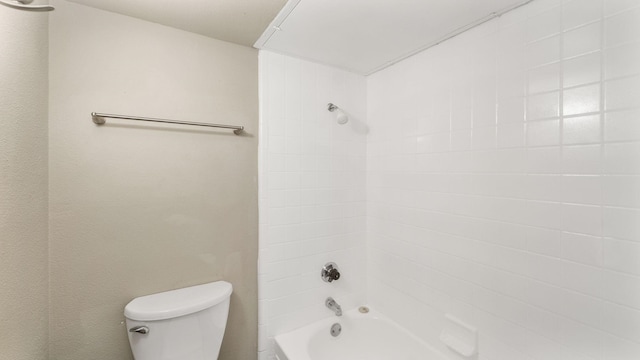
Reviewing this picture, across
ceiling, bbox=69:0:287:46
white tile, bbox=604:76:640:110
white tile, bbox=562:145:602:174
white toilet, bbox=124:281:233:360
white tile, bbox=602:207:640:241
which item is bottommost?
white toilet, bbox=124:281:233:360

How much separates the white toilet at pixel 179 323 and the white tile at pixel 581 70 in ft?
5.76

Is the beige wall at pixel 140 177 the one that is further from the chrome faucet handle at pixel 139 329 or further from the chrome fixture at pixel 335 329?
the chrome fixture at pixel 335 329

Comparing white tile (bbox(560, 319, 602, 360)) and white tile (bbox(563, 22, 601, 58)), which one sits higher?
white tile (bbox(563, 22, 601, 58))

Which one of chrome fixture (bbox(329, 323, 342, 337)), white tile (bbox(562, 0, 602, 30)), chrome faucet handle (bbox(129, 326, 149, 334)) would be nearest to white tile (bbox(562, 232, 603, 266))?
white tile (bbox(562, 0, 602, 30))

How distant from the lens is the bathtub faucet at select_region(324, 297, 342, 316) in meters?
1.67

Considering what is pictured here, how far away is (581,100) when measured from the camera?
→ 92 cm

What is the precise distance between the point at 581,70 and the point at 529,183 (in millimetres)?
443

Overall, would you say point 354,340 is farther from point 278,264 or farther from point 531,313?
point 531,313

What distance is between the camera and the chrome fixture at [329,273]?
66.1 inches

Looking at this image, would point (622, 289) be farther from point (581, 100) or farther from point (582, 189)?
point (581, 100)

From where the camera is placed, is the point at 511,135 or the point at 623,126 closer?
the point at 623,126

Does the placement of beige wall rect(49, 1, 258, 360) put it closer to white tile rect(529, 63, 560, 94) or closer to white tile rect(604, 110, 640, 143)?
white tile rect(529, 63, 560, 94)

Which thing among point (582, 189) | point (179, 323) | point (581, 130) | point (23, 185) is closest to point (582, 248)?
point (582, 189)

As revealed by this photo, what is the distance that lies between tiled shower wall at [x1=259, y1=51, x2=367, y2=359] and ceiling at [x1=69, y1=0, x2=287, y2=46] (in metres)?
0.27
